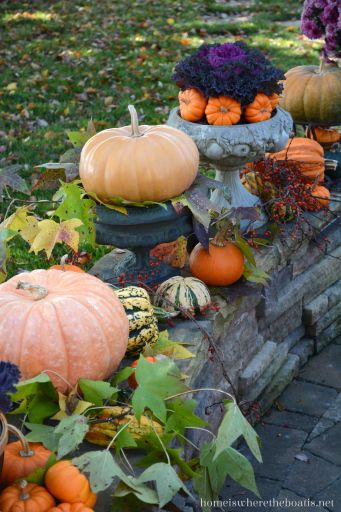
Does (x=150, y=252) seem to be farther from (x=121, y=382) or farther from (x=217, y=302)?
(x=121, y=382)

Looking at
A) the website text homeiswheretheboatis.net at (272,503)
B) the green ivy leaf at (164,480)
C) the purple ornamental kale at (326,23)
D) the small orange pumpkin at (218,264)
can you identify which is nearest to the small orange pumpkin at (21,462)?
the green ivy leaf at (164,480)

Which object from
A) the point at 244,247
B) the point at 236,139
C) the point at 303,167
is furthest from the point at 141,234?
the point at 303,167

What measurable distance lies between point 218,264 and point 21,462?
1.44 metres

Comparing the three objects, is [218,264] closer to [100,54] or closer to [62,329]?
[62,329]

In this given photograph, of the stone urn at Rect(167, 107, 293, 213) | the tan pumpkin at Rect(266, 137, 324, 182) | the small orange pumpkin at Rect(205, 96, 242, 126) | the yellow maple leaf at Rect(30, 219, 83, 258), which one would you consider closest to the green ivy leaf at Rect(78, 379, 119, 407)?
the yellow maple leaf at Rect(30, 219, 83, 258)

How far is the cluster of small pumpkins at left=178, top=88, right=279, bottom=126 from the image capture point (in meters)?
3.72

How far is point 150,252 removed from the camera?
3.63 meters

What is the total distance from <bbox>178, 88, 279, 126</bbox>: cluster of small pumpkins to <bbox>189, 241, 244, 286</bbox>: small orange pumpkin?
64cm

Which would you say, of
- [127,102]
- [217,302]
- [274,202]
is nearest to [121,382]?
[217,302]

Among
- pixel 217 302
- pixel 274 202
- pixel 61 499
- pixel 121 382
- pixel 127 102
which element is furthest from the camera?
pixel 127 102

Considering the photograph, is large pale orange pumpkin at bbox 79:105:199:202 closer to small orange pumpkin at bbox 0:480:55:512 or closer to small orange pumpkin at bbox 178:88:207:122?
small orange pumpkin at bbox 178:88:207:122

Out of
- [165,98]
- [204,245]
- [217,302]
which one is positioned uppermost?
[204,245]

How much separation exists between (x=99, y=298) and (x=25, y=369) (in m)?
0.33

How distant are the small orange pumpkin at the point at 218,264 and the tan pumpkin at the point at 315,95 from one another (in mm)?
1442
